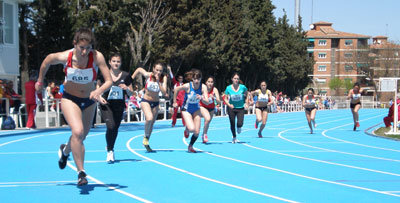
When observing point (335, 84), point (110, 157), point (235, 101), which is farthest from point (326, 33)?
point (110, 157)

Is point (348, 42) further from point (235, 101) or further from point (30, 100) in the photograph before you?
point (235, 101)

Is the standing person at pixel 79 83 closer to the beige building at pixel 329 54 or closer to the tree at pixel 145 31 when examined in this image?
the tree at pixel 145 31

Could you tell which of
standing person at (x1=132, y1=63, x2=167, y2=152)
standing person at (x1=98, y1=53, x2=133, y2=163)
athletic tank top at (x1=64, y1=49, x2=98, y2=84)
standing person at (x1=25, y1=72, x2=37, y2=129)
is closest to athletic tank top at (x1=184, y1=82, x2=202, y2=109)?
standing person at (x1=132, y1=63, x2=167, y2=152)

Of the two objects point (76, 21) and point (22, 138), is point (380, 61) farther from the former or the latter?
point (22, 138)

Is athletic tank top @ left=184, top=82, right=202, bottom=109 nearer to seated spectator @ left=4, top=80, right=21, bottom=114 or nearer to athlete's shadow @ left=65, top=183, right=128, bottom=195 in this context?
athlete's shadow @ left=65, top=183, right=128, bottom=195

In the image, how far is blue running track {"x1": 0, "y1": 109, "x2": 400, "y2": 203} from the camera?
744 centimetres

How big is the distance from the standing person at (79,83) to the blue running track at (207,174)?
0.72 m

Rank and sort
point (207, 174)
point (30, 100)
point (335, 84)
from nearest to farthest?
point (207, 174) → point (30, 100) → point (335, 84)

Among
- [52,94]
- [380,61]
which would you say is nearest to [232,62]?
[52,94]

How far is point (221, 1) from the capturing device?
52312 mm

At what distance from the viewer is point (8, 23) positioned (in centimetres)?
2712

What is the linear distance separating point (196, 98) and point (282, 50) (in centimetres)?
5856

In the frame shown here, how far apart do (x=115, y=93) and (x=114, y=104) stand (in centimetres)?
21

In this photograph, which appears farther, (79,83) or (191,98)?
(191,98)
